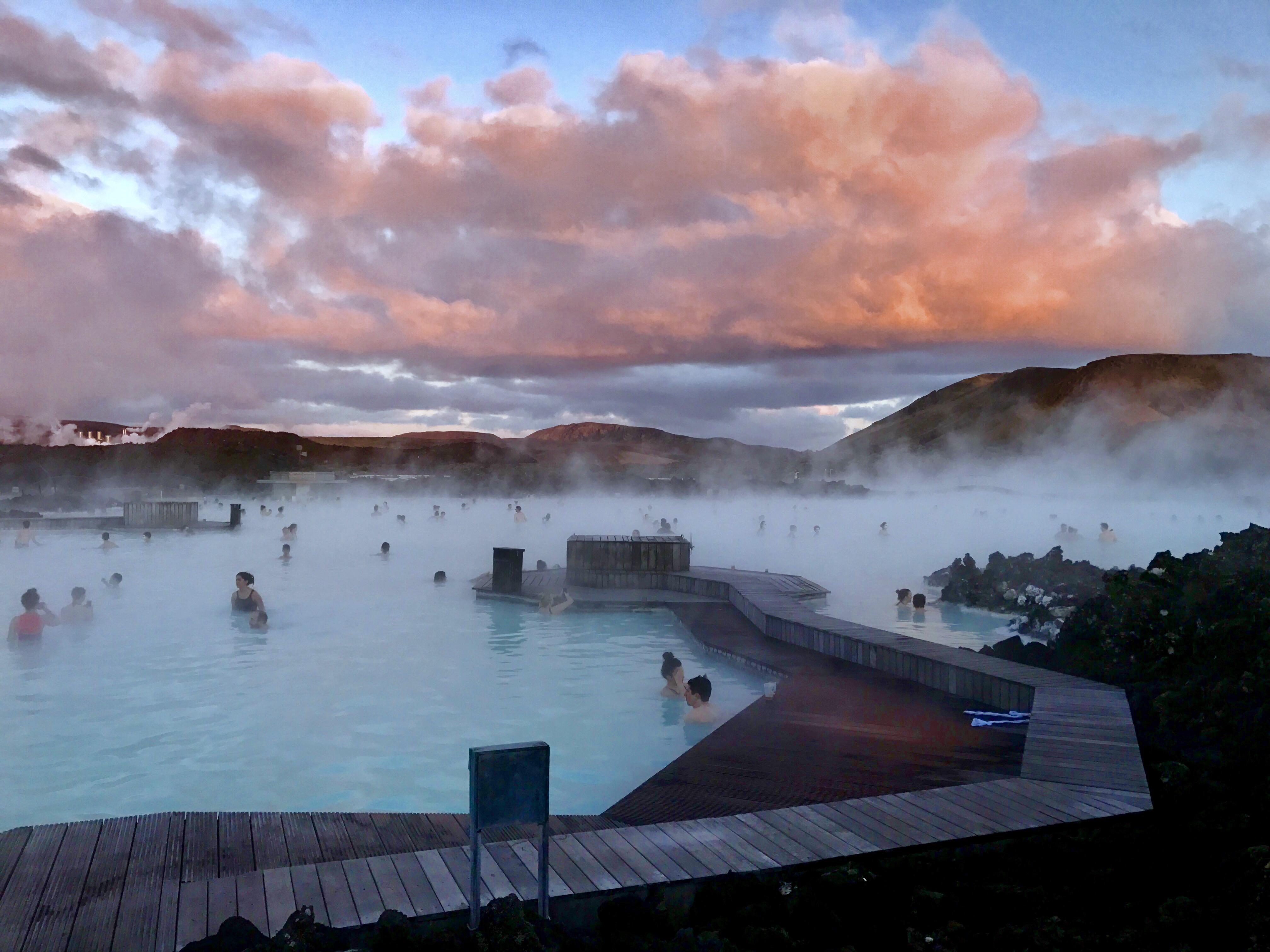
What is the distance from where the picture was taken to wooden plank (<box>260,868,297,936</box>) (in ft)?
10.0

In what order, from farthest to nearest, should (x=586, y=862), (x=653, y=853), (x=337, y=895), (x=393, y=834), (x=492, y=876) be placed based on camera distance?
(x=393, y=834), (x=653, y=853), (x=586, y=862), (x=492, y=876), (x=337, y=895)

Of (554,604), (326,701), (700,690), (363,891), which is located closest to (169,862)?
(363,891)

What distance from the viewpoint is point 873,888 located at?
3562 millimetres

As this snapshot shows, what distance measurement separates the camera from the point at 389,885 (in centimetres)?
333

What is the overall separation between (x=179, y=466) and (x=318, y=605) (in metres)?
79.5

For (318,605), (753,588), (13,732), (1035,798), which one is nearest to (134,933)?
(1035,798)

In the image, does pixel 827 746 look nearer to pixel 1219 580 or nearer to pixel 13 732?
pixel 1219 580

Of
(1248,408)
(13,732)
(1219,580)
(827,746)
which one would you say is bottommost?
(13,732)

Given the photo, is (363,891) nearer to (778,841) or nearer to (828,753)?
(778,841)

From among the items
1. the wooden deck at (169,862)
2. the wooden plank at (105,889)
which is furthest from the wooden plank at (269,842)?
the wooden plank at (105,889)

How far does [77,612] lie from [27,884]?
467 inches

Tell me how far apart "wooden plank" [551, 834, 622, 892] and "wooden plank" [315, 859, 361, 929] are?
85 cm

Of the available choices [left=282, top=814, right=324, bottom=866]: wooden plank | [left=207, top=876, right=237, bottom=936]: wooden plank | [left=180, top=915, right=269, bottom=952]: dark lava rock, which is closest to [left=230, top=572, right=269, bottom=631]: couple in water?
[left=282, top=814, right=324, bottom=866]: wooden plank

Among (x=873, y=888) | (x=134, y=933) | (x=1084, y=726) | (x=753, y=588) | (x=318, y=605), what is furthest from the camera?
(x=318, y=605)
